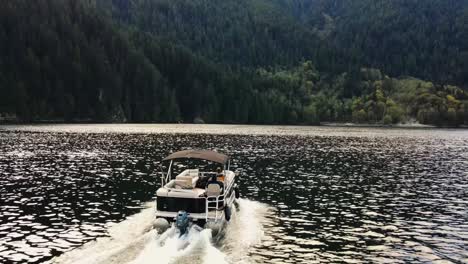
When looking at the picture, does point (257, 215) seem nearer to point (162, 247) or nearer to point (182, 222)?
point (182, 222)

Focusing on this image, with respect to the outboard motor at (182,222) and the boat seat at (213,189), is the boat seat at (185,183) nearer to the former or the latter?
the boat seat at (213,189)

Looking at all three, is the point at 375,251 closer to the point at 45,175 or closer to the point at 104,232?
the point at 104,232

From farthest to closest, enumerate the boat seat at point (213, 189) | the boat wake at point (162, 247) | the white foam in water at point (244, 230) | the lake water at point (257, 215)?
the boat seat at point (213, 189) → the white foam in water at point (244, 230) → the lake water at point (257, 215) → the boat wake at point (162, 247)

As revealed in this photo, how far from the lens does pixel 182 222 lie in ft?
93.5

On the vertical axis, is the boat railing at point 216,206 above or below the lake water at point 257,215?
above

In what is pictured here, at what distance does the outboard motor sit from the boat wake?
35 cm

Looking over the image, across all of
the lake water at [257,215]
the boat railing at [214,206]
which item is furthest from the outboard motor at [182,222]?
the boat railing at [214,206]

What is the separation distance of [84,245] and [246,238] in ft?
36.0

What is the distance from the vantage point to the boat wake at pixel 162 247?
84.6 feet

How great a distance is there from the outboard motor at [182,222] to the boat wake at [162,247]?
1.14ft

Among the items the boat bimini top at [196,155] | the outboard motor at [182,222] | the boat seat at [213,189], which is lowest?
the outboard motor at [182,222]

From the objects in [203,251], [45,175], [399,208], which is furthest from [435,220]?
[45,175]

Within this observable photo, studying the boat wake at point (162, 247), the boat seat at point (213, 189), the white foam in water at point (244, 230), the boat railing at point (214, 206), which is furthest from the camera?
the boat seat at point (213, 189)

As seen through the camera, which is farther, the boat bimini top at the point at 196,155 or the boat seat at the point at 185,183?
the boat bimini top at the point at 196,155
